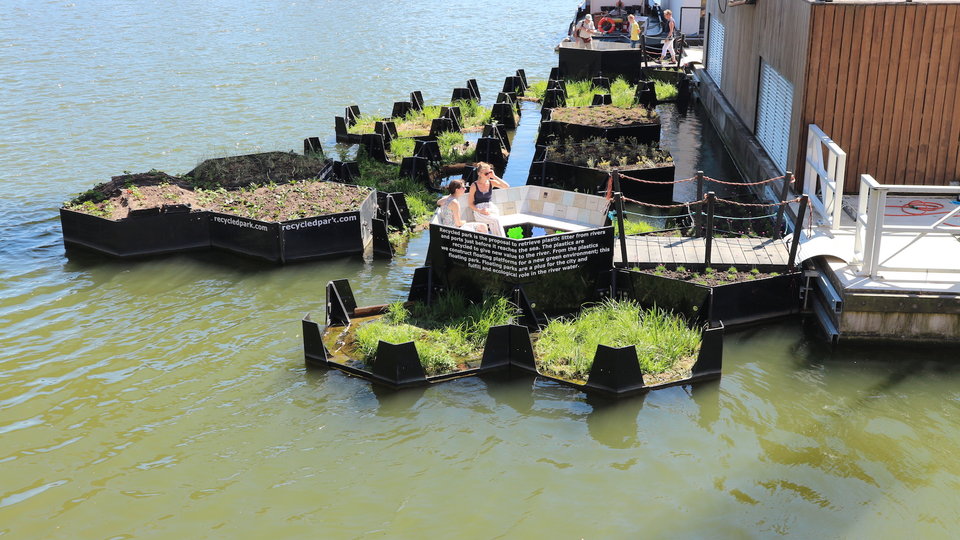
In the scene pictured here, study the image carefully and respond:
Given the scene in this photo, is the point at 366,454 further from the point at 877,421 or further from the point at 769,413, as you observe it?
the point at 877,421

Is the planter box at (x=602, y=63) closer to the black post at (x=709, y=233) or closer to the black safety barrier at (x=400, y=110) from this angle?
the black safety barrier at (x=400, y=110)

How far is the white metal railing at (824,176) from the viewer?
13289 mm

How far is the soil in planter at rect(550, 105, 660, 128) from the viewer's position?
21.3 meters

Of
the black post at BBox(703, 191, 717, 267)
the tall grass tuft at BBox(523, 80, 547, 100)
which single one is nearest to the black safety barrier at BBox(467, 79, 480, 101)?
the tall grass tuft at BBox(523, 80, 547, 100)

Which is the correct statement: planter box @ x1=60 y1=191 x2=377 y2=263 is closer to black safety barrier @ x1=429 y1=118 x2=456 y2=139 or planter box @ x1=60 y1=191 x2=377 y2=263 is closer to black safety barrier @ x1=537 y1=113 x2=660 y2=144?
black safety barrier @ x1=537 y1=113 x2=660 y2=144

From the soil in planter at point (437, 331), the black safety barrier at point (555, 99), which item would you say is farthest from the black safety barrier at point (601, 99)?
the soil in planter at point (437, 331)

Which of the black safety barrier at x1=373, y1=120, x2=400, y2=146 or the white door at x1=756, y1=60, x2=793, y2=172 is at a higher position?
the white door at x1=756, y1=60, x2=793, y2=172

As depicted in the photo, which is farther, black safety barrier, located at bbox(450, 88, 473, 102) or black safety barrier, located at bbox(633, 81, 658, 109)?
black safety barrier, located at bbox(450, 88, 473, 102)

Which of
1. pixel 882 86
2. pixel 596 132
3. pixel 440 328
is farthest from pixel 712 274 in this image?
pixel 596 132

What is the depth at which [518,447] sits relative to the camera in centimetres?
1015

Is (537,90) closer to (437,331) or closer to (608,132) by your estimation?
(608,132)

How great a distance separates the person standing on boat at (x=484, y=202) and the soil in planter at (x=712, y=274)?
2.13m

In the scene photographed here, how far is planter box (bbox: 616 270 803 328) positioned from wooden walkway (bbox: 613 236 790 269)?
1.31 ft

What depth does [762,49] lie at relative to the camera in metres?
19.3
